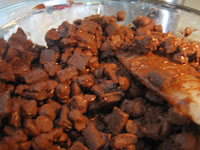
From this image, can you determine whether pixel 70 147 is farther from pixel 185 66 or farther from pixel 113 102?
pixel 185 66

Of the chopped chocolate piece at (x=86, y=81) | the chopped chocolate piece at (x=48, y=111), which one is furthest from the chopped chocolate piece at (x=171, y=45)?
the chopped chocolate piece at (x=48, y=111)

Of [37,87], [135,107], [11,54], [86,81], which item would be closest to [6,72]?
[11,54]

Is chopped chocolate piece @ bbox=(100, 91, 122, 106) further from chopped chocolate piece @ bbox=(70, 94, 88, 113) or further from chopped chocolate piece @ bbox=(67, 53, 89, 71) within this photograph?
chopped chocolate piece @ bbox=(67, 53, 89, 71)

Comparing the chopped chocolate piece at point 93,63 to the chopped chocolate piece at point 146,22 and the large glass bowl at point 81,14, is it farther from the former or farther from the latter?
the large glass bowl at point 81,14

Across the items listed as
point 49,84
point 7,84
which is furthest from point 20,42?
point 49,84

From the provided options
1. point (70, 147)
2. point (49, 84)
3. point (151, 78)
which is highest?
point (151, 78)

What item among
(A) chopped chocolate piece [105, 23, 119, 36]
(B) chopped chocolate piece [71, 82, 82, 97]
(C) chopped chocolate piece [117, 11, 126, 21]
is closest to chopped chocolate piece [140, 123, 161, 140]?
(B) chopped chocolate piece [71, 82, 82, 97]
